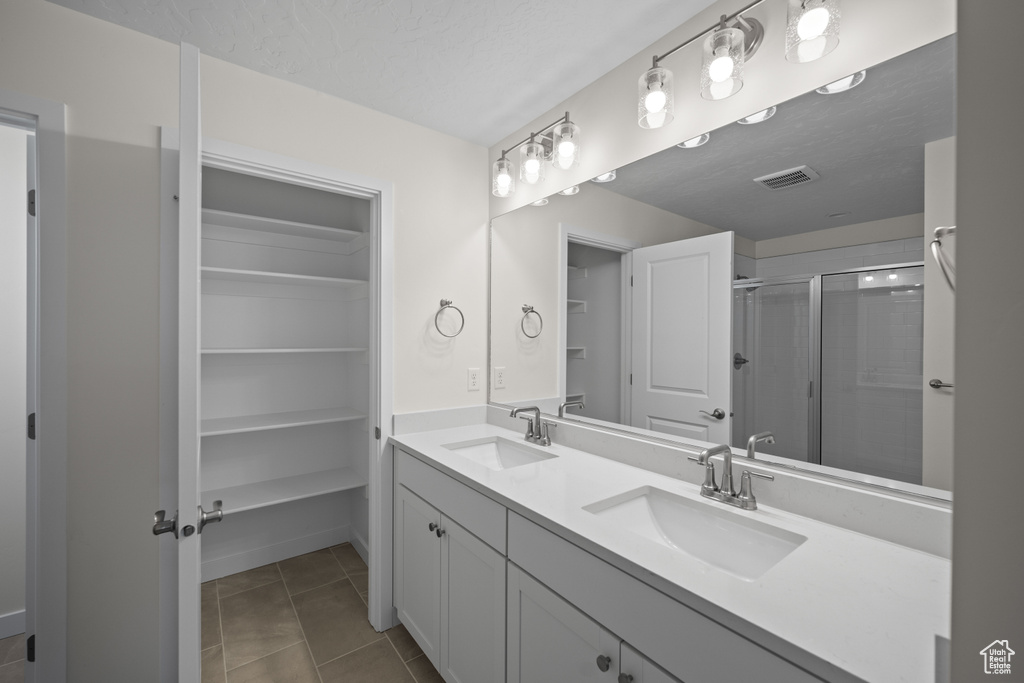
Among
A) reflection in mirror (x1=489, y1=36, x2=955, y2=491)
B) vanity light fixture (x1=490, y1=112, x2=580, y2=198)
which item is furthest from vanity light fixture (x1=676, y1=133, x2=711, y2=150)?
vanity light fixture (x1=490, y1=112, x2=580, y2=198)

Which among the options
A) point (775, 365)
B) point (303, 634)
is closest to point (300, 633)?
point (303, 634)

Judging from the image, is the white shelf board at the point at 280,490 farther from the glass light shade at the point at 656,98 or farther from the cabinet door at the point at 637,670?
the glass light shade at the point at 656,98

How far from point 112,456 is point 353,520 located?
1620mm

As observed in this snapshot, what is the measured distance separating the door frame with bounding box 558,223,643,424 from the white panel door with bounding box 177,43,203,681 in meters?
1.35

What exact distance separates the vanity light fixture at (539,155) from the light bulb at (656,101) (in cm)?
40

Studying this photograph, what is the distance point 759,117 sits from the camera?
4.11 ft

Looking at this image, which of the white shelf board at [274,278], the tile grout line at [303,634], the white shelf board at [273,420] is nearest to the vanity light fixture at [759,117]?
the white shelf board at [274,278]

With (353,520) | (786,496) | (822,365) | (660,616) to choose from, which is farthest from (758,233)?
(353,520)

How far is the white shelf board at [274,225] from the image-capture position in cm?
232

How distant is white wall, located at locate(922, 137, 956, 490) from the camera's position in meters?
0.93

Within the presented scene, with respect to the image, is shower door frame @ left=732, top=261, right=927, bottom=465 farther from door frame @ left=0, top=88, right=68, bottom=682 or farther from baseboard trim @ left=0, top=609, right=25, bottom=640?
baseboard trim @ left=0, top=609, right=25, bottom=640

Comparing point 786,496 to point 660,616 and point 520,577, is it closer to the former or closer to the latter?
point 660,616

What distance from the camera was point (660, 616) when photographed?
85 cm

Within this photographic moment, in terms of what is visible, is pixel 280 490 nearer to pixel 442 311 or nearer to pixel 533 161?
pixel 442 311
